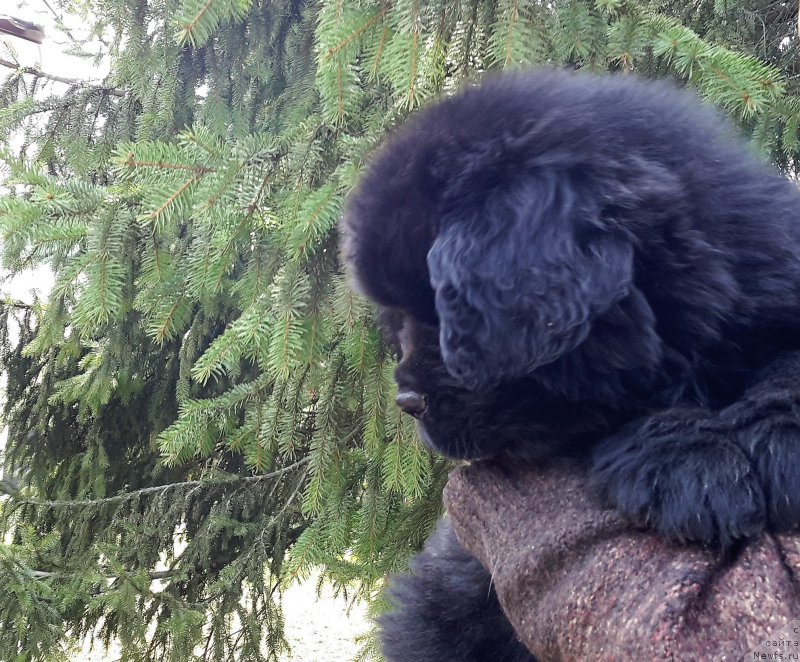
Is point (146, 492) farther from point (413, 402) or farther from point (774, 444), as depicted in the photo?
point (774, 444)

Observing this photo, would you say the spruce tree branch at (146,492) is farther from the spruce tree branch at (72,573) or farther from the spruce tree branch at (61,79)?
the spruce tree branch at (61,79)

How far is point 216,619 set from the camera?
12.5ft

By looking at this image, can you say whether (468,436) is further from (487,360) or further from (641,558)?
(641,558)

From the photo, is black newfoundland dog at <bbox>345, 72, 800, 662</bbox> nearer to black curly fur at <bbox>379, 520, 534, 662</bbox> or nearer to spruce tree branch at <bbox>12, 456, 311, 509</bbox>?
black curly fur at <bbox>379, 520, 534, 662</bbox>

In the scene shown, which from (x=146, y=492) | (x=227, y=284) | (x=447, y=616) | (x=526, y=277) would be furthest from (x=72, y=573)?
(x=526, y=277)

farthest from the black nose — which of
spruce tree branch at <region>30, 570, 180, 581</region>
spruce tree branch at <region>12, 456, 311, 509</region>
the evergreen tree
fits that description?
spruce tree branch at <region>30, 570, 180, 581</region>

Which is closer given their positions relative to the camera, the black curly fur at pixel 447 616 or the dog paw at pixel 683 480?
the dog paw at pixel 683 480

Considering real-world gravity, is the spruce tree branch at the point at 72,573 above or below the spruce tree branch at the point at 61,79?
below

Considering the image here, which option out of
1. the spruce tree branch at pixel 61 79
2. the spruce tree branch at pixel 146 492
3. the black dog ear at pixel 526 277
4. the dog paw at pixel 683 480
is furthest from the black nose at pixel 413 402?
the spruce tree branch at pixel 61 79

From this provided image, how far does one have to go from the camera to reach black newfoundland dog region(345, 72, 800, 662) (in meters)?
1.24

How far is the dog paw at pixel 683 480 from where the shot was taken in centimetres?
109

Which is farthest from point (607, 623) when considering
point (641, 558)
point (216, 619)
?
point (216, 619)

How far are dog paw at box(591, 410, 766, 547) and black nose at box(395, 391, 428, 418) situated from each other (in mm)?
423

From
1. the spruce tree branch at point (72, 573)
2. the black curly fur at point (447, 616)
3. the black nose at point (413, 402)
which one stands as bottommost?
the spruce tree branch at point (72, 573)
